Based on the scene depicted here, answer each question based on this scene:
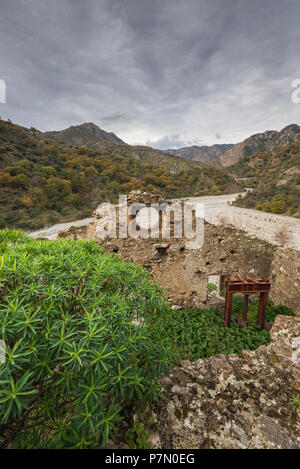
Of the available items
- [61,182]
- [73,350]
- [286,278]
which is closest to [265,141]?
[61,182]

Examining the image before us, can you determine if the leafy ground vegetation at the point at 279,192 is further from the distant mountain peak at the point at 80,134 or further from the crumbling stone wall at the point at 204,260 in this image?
the distant mountain peak at the point at 80,134

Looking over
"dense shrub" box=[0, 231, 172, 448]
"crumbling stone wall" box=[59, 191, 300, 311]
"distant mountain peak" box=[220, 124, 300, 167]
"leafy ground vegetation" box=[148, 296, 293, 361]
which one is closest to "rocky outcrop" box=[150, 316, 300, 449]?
"dense shrub" box=[0, 231, 172, 448]

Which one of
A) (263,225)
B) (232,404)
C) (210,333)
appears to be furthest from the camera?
(263,225)

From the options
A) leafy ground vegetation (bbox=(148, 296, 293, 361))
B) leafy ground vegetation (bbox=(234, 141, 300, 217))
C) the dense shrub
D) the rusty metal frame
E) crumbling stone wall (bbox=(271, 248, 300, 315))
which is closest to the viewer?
the dense shrub

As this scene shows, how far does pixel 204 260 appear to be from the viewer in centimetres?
603

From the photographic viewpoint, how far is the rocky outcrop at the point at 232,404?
1.43 meters

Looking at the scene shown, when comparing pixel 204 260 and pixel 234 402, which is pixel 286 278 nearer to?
pixel 204 260

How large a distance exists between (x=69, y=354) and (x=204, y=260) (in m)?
5.41

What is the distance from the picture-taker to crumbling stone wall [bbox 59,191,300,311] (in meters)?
5.83

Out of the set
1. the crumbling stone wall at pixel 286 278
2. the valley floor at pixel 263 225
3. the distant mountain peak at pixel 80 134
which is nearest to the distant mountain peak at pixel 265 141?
the distant mountain peak at pixel 80 134

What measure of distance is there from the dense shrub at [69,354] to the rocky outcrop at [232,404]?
396 millimetres

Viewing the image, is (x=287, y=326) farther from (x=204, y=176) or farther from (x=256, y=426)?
(x=204, y=176)

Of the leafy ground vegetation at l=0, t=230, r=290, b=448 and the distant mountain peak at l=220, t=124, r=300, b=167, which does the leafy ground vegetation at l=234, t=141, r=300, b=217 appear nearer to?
the leafy ground vegetation at l=0, t=230, r=290, b=448

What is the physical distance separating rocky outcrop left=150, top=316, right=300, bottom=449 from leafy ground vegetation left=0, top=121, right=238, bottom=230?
17181mm
